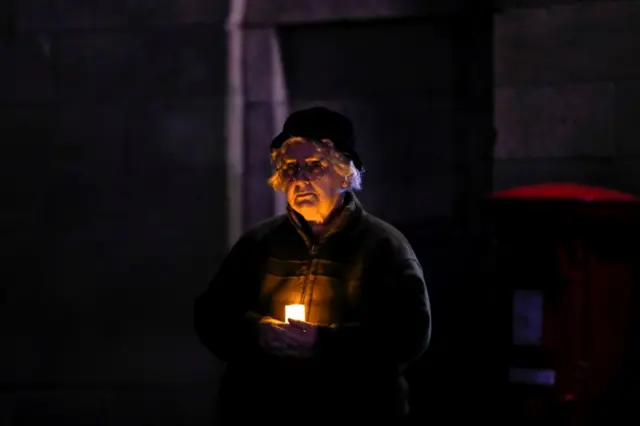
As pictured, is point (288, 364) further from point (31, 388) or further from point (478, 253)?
point (31, 388)

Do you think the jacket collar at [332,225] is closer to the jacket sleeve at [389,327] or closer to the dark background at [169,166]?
the jacket sleeve at [389,327]

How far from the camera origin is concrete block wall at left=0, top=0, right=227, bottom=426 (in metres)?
5.90

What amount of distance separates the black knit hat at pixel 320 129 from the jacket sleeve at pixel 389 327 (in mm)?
562

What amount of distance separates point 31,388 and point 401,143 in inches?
126

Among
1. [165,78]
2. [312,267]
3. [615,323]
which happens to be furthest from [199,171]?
[615,323]

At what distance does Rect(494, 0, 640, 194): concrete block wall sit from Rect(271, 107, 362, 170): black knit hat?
2094 millimetres

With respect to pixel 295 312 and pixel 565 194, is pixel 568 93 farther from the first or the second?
pixel 295 312

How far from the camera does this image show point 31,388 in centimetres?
616

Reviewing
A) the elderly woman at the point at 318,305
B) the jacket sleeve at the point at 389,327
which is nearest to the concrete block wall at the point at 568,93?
the elderly woman at the point at 318,305

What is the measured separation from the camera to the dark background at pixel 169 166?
5863mm

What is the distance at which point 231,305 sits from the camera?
11.9 feet

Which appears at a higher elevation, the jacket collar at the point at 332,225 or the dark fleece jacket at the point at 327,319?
the jacket collar at the point at 332,225

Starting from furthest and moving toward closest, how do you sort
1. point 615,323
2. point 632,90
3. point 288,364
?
point 632,90, point 615,323, point 288,364

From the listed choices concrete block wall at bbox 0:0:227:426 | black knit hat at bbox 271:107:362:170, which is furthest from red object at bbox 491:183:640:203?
concrete block wall at bbox 0:0:227:426
